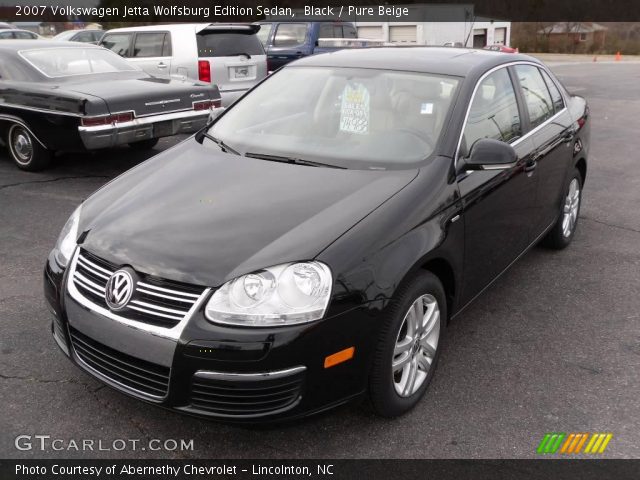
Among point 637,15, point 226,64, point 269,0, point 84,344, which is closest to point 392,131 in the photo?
point 84,344

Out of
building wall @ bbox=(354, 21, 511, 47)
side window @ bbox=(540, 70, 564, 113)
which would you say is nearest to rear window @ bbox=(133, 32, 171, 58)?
side window @ bbox=(540, 70, 564, 113)

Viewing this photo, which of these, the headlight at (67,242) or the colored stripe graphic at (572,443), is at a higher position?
the headlight at (67,242)

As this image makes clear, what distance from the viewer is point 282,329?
2422mm

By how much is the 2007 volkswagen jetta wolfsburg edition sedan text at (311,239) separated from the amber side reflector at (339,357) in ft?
0.04

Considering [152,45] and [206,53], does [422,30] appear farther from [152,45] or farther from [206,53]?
[206,53]

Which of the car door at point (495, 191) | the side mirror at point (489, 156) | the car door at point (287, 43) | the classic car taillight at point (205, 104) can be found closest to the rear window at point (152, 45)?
the classic car taillight at point (205, 104)

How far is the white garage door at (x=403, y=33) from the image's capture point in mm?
28375

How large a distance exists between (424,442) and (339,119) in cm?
183

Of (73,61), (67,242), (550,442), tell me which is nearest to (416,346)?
(550,442)

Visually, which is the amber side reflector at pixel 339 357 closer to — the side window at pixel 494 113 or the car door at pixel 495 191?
the car door at pixel 495 191

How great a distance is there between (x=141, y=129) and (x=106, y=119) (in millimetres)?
421

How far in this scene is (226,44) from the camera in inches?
386

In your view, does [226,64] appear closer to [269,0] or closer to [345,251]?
[345,251]

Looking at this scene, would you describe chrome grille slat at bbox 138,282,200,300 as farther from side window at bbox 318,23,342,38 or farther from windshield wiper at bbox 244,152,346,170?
side window at bbox 318,23,342,38
